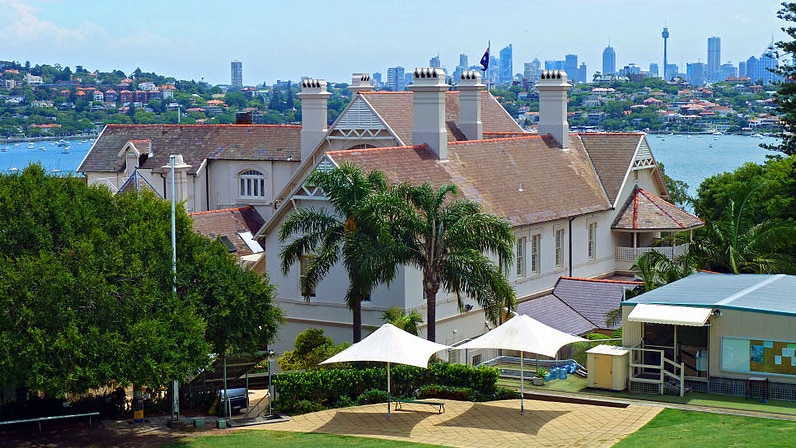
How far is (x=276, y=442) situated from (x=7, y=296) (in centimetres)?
643

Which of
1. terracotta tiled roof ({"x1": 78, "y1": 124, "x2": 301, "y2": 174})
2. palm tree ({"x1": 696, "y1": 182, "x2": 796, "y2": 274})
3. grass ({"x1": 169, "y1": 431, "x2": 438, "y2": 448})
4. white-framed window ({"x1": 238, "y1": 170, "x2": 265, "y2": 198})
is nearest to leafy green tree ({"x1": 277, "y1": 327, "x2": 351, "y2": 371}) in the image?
grass ({"x1": 169, "y1": 431, "x2": 438, "y2": 448})

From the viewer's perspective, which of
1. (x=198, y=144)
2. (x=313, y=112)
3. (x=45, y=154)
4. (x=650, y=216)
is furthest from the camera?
(x=45, y=154)

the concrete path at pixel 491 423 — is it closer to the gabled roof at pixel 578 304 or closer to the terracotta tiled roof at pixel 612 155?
the gabled roof at pixel 578 304

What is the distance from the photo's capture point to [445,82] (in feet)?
143

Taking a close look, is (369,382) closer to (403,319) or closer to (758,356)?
(403,319)

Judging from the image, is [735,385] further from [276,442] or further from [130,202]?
[130,202]

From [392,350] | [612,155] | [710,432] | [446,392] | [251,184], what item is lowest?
[710,432]

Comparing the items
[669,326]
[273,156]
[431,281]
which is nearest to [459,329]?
[431,281]

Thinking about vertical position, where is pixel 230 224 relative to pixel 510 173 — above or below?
below

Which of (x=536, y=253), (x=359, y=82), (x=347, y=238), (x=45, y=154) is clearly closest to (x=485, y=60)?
(x=359, y=82)

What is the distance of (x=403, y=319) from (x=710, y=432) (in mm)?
10095

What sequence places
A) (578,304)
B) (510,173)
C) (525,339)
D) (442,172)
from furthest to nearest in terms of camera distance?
(510,173), (578,304), (442,172), (525,339)

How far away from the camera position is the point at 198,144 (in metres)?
63.2

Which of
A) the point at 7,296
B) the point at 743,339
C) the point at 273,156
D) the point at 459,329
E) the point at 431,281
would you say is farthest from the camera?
the point at 273,156
